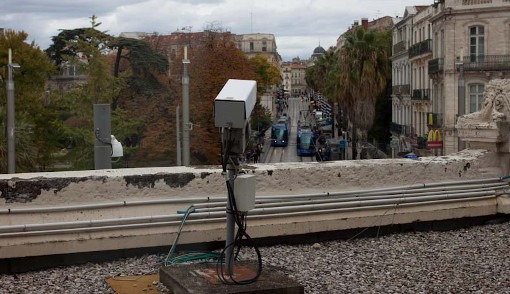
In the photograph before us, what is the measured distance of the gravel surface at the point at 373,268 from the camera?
21.0 feet

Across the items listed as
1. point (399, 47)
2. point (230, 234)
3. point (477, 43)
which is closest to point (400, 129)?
point (399, 47)

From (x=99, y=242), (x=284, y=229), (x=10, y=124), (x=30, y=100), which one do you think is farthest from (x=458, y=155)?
(x=30, y=100)

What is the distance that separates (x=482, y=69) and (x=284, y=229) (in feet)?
107

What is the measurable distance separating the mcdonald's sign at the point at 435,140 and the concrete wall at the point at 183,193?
28.0 meters

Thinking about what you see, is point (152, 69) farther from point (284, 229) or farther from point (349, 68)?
point (284, 229)

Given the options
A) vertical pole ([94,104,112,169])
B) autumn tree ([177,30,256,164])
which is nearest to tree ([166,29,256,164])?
autumn tree ([177,30,256,164])

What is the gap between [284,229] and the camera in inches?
312

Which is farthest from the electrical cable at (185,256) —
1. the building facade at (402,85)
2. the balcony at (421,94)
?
the building facade at (402,85)

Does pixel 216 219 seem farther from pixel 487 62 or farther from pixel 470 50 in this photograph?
pixel 470 50

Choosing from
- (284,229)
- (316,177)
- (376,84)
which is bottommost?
(284,229)

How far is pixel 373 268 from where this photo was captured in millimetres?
7012

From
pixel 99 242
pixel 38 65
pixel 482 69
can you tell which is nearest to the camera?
pixel 99 242

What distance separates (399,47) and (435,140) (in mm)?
21032

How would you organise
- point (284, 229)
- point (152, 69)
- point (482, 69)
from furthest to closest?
point (152, 69) → point (482, 69) → point (284, 229)
